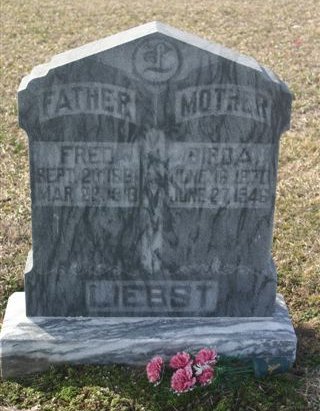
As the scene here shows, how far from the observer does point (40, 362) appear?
3828 millimetres

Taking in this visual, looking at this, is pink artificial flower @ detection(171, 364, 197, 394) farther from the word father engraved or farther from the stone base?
the word father engraved

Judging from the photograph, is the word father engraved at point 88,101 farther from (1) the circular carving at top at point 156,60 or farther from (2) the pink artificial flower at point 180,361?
(2) the pink artificial flower at point 180,361

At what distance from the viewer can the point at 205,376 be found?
3615mm

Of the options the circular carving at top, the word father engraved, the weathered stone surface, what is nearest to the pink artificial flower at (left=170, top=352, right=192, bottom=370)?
the weathered stone surface

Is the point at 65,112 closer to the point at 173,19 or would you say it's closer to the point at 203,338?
the point at 203,338

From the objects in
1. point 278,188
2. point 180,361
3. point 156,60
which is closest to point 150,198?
point 156,60

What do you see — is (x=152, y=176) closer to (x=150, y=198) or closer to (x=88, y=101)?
(x=150, y=198)

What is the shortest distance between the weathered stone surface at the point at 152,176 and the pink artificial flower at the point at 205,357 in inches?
14.9

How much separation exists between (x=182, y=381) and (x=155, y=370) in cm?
15

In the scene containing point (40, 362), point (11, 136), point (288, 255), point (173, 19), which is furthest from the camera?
point (173, 19)

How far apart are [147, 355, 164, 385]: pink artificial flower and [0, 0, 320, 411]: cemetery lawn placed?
5 cm

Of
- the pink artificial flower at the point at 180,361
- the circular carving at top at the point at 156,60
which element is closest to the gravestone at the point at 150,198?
the circular carving at top at the point at 156,60

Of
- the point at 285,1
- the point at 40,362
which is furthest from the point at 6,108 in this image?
the point at 285,1

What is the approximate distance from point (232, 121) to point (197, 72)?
31cm
